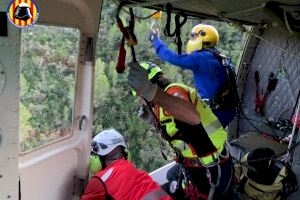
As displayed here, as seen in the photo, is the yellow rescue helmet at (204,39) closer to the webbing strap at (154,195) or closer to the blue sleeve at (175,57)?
the blue sleeve at (175,57)

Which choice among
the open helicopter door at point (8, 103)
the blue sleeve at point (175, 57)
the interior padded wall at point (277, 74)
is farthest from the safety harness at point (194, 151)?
the interior padded wall at point (277, 74)

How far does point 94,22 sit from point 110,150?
0.96 meters

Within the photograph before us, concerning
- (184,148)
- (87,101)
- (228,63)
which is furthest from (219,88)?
(87,101)

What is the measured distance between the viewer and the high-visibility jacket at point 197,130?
2137 mm

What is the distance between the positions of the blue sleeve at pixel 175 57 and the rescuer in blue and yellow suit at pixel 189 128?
1407 mm

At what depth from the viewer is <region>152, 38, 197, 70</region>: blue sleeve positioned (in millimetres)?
3830

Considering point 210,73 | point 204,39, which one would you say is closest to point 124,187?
point 210,73

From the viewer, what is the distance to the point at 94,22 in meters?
2.17

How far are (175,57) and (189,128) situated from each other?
72.1 inches

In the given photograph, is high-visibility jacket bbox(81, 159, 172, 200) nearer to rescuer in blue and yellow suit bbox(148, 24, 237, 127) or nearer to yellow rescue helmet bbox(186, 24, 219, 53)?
rescuer in blue and yellow suit bbox(148, 24, 237, 127)

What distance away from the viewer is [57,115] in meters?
2.17

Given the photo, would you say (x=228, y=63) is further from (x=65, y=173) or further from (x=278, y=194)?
(x=65, y=173)

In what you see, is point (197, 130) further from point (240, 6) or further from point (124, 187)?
point (240, 6)

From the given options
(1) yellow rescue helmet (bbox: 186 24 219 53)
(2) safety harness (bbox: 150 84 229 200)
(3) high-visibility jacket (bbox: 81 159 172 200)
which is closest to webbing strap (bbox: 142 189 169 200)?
(3) high-visibility jacket (bbox: 81 159 172 200)
